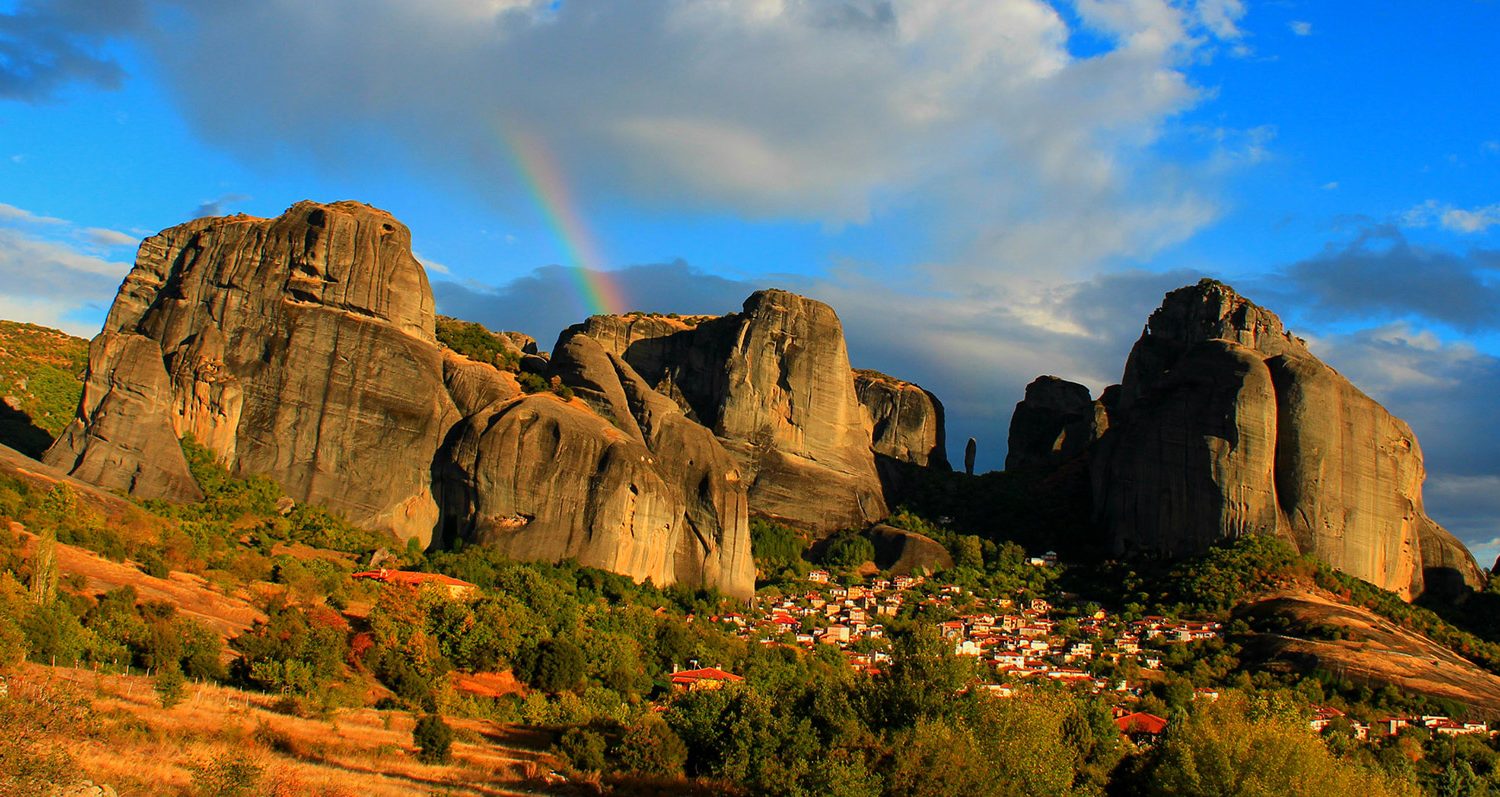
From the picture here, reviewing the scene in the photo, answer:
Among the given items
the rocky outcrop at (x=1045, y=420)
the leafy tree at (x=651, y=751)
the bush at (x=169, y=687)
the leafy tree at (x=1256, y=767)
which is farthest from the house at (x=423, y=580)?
the rocky outcrop at (x=1045, y=420)

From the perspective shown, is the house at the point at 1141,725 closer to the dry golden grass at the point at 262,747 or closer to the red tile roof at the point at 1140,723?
the red tile roof at the point at 1140,723

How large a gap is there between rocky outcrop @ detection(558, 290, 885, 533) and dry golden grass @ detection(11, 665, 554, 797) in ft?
190

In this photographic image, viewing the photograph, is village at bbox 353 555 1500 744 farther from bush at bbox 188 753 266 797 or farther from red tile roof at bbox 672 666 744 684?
bush at bbox 188 753 266 797

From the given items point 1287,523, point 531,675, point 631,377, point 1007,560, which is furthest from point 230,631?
point 1287,523

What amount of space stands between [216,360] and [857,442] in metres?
49.3

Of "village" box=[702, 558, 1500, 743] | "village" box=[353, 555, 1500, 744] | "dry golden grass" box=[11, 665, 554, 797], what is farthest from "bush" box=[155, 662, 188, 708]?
"village" box=[702, 558, 1500, 743]

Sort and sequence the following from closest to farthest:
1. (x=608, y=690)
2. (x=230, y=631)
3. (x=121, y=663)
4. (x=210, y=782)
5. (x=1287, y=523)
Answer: (x=210, y=782) < (x=121, y=663) < (x=230, y=631) < (x=608, y=690) < (x=1287, y=523)

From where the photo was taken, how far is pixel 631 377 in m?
88.8

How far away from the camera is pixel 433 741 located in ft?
109

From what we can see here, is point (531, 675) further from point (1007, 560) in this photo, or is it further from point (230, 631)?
point (1007, 560)

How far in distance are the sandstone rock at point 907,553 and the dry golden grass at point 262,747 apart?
54.6 meters

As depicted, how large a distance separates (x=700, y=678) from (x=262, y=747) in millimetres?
27907

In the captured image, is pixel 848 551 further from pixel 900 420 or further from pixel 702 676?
pixel 702 676

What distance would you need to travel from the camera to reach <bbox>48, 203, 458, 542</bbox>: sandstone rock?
6988 cm
